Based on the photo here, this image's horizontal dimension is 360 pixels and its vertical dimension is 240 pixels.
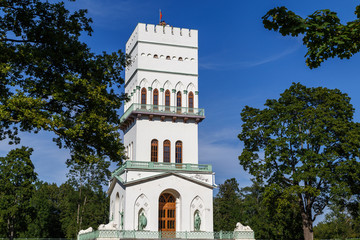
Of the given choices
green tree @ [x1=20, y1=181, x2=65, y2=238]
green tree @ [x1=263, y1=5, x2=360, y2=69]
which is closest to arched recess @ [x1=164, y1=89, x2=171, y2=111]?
green tree @ [x1=263, y1=5, x2=360, y2=69]

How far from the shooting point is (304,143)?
3362 centimetres

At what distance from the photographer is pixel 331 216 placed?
64.4 meters

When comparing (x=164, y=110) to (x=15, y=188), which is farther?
(x=15, y=188)

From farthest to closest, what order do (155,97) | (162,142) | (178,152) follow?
(155,97) → (178,152) → (162,142)

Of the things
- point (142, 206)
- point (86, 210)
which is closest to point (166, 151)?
point (142, 206)

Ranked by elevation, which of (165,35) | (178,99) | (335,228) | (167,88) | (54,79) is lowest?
(335,228)

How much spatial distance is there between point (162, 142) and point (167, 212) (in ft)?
19.9

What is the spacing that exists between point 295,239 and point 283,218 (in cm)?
208

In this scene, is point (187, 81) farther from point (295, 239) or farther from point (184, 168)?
point (295, 239)

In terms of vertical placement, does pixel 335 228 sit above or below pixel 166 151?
below

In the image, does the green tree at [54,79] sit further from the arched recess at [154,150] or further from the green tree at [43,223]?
the green tree at [43,223]

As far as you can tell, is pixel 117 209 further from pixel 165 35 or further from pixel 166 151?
pixel 165 35

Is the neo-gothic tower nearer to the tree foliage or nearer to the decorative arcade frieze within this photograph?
the decorative arcade frieze

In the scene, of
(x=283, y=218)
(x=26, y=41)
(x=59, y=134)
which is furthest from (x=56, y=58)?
(x=283, y=218)
